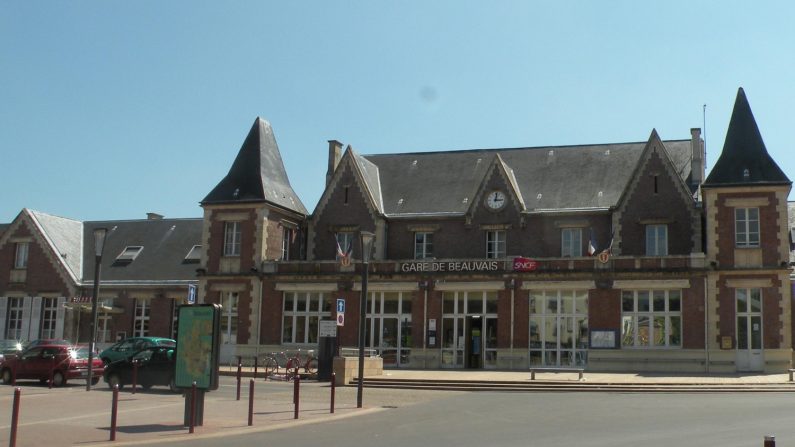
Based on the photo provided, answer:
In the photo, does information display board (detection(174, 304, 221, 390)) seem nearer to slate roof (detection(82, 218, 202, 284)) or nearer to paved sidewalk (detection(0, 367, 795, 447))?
paved sidewalk (detection(0, 367, 795, 447))

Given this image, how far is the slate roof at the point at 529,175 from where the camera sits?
129ft

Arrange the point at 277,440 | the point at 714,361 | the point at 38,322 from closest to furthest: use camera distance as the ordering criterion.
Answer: the point at 277,440 < the point at 714,361 < the point at 38,322

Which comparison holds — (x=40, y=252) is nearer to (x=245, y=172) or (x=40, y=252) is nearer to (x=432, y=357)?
(x=245, y=172)

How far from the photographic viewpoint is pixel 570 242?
1513 inches

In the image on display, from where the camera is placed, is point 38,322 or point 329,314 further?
point 38,322

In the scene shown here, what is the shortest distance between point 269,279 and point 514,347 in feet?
37.9

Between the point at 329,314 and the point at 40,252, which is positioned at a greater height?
the point at 40,252

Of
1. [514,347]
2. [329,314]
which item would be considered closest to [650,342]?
[514,347]

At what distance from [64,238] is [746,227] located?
34775 millimetres

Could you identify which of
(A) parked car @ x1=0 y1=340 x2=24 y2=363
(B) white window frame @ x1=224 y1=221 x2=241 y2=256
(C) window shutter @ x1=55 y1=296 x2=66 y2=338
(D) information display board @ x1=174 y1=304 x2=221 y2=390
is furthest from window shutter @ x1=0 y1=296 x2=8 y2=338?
(D) information display board @ x1=174 y1=304 x2=221 y2=390

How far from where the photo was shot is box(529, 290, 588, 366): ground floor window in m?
35.1

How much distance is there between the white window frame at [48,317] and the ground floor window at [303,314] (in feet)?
44.9

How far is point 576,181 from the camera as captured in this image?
40188 millimetres

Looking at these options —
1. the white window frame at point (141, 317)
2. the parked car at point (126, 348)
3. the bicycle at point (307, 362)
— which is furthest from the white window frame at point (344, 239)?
the parked car at point (126, 348)
